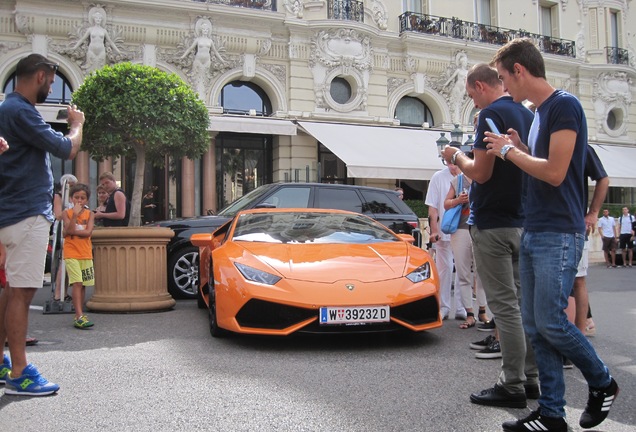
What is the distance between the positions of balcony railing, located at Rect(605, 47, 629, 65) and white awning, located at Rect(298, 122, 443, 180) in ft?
34.7

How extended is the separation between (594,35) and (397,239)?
23233 millimetres

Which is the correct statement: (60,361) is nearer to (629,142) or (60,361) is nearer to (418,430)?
(418,430)

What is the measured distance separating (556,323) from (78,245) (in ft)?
16.8

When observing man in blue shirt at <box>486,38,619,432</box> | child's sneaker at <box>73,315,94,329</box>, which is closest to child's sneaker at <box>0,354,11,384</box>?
child's sneaker at <box>73,315,94,329</box>

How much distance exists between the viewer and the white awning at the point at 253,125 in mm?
17281

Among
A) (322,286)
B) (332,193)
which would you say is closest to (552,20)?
(332,193)

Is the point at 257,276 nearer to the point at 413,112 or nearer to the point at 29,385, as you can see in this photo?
the point at 29,385

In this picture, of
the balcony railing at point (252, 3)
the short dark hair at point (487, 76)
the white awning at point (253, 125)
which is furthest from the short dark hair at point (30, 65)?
the balcony railing at point (252, 3)

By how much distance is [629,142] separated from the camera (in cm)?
2542

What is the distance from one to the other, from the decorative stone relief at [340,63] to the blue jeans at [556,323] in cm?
1695

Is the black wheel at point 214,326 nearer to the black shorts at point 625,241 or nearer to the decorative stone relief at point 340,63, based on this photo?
the decorative stone relief at point 340,63

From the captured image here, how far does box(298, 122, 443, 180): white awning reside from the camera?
16597 mm

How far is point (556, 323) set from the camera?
2.85 m

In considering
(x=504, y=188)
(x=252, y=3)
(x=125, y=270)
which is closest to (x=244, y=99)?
(x=252, y=3)
